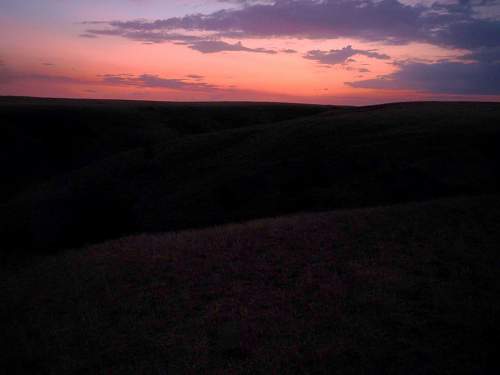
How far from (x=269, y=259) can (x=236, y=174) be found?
1539 cm

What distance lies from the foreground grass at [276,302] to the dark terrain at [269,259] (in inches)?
2.0

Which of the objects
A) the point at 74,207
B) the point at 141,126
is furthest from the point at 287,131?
the point at 141,126

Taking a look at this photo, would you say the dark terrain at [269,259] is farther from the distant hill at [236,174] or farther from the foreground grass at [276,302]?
the distant hill at [236,174]

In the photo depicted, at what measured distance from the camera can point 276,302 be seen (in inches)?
436

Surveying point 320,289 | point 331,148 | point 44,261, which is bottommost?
point 44,261

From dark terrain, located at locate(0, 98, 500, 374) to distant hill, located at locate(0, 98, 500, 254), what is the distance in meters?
0.17

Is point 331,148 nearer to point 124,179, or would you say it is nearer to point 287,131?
point 287,131

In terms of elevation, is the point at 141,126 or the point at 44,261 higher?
the point at 141,126

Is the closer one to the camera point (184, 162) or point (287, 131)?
point (184, 162)

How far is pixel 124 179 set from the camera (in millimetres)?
31672

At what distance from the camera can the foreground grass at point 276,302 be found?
877cm

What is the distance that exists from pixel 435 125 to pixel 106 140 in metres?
35.1

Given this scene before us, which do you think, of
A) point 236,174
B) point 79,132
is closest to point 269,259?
point 236,174

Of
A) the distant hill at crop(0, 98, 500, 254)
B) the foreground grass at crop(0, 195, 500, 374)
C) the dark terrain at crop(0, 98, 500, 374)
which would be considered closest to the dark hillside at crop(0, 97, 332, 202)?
the distant hill at crop(0, 98, 500, 254)
